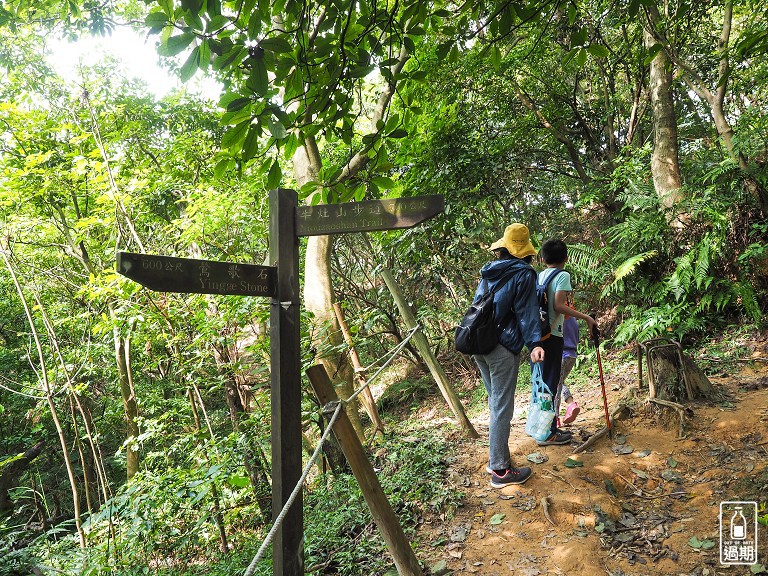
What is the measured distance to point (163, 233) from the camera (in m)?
6.32

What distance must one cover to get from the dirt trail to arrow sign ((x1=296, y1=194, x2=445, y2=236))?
223cm

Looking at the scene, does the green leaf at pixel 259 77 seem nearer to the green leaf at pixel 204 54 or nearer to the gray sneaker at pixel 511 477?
the green leaf at pixel 204 54

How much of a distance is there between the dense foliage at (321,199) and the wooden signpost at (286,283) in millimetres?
167

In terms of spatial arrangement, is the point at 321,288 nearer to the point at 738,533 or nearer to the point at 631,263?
the point at 631,263

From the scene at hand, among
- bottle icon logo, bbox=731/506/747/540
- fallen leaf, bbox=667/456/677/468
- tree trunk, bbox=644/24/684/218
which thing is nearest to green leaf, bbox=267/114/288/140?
bottle icon logo, bbox=731/506/747/540

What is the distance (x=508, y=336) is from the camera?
11.6ft

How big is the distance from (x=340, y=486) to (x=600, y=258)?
502cm

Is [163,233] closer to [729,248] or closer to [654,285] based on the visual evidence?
[654,285]

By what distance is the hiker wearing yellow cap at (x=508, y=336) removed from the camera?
348cm

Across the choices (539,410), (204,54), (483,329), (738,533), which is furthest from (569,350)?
(204,54)

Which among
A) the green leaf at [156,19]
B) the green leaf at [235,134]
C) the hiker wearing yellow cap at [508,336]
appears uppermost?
the green leaf at [156,19]

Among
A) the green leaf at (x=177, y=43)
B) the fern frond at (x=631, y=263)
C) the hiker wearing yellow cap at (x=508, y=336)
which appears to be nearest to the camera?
the green leaf at (x=177, y=43)

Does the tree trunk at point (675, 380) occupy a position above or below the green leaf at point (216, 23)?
below

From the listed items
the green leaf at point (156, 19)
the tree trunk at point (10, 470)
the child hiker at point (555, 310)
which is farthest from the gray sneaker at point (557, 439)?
the tree trunk at point (10, 470)
